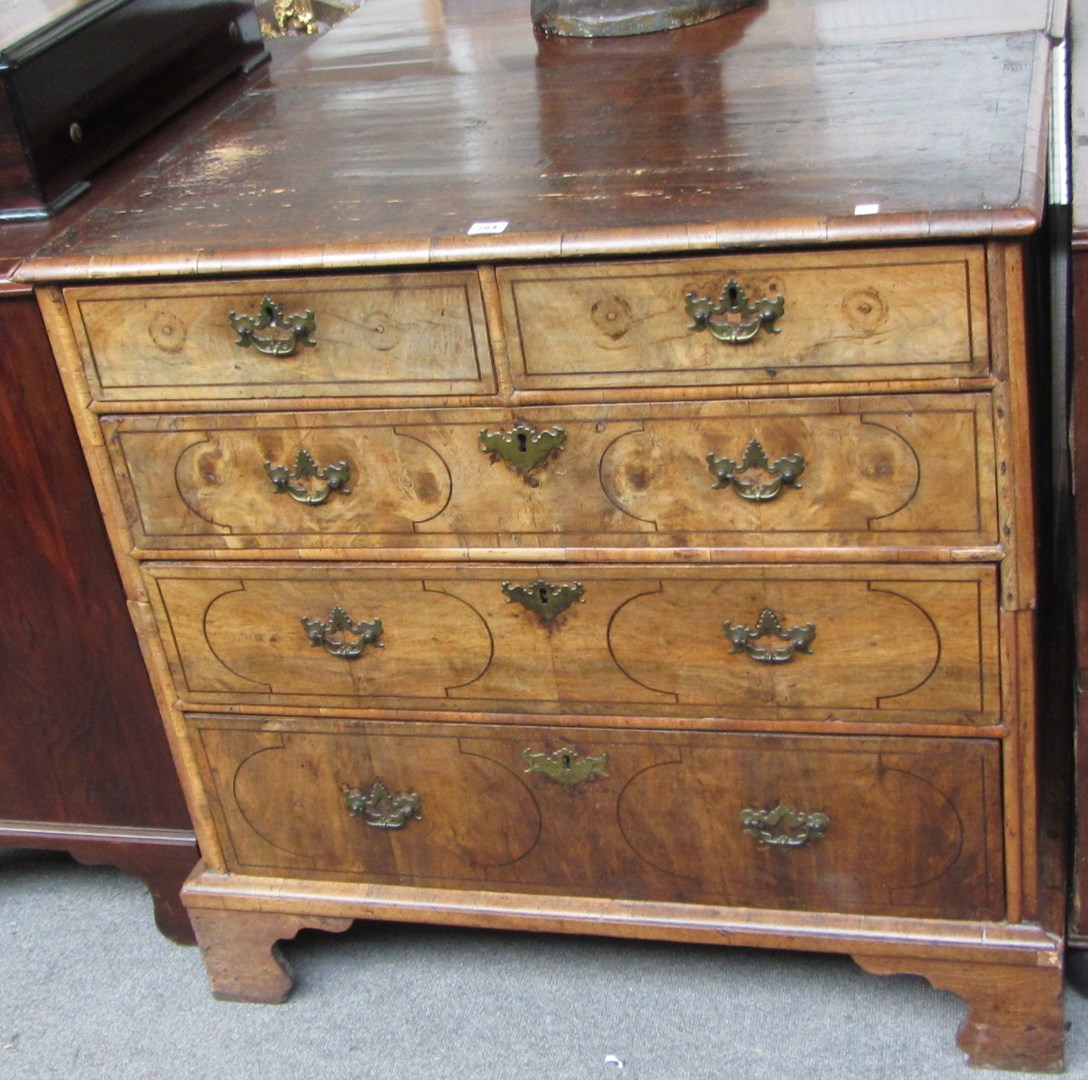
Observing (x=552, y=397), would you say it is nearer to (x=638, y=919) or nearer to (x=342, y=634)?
(x=342, y=634)

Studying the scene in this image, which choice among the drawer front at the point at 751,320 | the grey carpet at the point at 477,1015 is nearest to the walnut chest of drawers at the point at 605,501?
the drawer front at the point at 751,320

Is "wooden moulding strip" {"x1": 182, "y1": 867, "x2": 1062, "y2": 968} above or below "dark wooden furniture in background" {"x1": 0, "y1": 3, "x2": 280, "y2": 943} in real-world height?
below

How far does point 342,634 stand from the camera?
187 cm

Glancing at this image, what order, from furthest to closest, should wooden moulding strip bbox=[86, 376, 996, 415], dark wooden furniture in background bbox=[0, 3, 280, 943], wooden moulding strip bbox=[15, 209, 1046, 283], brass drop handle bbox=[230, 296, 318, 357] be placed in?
dark wooden furniture in background bbox=[0, 3, 280, 943] < brass drop handle bbox=[230, 296, 318, 357] < wooden moulding strip bbox=[86, 376, 996, 415] < wooden moulding strip bbox=[15, 209, 1046, 283]

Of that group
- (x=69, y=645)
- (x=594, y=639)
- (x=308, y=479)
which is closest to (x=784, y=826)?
(x=594, y=639)

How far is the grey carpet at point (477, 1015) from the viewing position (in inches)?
76.9

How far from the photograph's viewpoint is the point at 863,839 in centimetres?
184

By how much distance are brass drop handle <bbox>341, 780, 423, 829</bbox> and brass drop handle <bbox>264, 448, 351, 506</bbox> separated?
1.30ft

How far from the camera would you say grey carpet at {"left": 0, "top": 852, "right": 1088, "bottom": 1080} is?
195cm

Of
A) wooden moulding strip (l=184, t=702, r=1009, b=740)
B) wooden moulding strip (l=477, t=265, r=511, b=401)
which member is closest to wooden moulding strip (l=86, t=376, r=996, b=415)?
wooden moulding strip (l=477, t=265, r=511, b=401)

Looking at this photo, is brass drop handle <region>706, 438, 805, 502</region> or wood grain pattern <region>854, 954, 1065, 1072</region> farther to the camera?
wood grain pattern <region>854, 954, 1065, 1072</region>

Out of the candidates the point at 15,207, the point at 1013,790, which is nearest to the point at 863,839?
the point at 1013,790

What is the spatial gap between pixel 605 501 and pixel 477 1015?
75 cm

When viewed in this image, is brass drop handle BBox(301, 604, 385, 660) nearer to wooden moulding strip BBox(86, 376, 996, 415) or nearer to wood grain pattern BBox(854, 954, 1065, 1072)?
wooden moulding strip BBox(86, 376, 996, 415)
